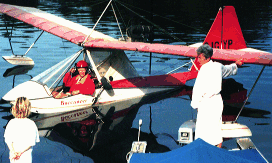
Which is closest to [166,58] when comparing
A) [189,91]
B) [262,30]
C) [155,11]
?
[189,91]

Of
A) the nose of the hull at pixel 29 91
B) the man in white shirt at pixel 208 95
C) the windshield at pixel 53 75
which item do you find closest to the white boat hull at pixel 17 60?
the windshield at pixel 53 75

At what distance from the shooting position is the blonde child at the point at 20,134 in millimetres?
4992

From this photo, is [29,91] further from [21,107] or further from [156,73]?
[156,73]

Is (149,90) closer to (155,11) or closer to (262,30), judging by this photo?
(262,30)

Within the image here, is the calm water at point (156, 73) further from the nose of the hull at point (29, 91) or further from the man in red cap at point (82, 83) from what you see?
the man in red cap at point (82, 83)

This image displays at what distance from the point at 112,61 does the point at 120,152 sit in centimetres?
505

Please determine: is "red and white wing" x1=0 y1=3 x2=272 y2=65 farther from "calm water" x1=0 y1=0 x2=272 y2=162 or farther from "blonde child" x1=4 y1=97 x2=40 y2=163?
"blonde child" x1=4 y1=97 x2=40 y2=163

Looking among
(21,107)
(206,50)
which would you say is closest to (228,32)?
(206,50)

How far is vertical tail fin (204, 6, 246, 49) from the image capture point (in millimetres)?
12305

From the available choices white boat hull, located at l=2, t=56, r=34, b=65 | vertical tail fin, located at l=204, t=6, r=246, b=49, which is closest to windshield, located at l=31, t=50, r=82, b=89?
vertical tail fin, located at l=204, t=6, r=246, b=49

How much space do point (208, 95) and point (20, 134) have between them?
311 cm

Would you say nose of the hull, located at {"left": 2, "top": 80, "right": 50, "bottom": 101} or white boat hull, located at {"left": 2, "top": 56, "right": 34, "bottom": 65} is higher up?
nose of the hull, located at {"left": 2, "top": 80, "right": 50, "bottom": 101}

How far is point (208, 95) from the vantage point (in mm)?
5988

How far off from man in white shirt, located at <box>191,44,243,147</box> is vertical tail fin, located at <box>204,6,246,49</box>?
21.5ft
